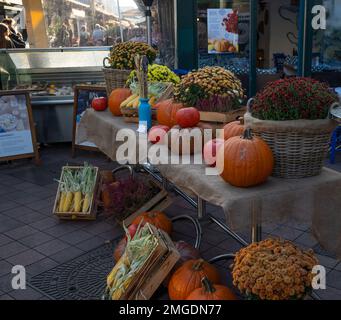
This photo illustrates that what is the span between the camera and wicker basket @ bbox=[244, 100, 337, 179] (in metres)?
2.41

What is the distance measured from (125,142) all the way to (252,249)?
137 cm

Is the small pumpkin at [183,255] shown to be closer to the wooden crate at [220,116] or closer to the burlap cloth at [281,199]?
the burlap cloth at [281,199]

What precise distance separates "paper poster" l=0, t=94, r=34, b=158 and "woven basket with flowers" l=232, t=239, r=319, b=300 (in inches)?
197

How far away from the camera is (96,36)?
44.6 feet

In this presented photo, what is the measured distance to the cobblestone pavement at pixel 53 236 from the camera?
369 centimetres

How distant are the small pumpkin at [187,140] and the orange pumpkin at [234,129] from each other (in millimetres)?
185

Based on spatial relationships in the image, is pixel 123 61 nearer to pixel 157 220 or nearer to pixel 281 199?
pixel 157 220

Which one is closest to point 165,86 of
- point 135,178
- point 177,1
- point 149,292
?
point 135,178

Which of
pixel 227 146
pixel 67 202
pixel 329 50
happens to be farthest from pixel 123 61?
pixel 329 50

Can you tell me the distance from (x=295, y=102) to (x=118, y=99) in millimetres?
2017

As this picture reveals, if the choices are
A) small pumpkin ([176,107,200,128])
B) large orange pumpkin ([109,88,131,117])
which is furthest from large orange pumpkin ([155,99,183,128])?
large orange pumpkin ([109,88,131,117])

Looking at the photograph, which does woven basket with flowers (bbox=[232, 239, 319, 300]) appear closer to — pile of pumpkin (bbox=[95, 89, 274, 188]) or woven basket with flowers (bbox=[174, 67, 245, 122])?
pile of pumpkin (bbox=[95, 89, 274, 188])

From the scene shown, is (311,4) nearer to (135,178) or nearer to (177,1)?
(177,1)

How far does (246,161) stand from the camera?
7.75 ft
